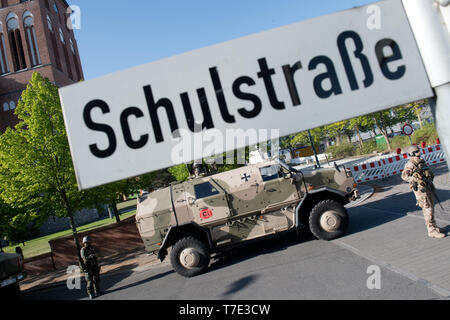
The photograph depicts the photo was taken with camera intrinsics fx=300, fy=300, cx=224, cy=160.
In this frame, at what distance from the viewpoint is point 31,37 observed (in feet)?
110

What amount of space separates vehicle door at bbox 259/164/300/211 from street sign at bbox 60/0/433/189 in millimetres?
6891

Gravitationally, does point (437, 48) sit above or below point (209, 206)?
above

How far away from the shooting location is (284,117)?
130 centimetres

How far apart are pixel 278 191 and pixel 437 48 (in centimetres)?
700

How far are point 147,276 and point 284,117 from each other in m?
9.17

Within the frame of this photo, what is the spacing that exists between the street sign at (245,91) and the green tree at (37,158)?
11.2 m

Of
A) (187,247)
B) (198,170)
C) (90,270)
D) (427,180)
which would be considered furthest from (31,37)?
(427,180)

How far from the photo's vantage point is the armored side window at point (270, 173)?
8.20 meters

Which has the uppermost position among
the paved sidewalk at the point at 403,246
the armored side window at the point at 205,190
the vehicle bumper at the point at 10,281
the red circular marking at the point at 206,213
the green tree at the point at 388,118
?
the green tree at the point at 388,118

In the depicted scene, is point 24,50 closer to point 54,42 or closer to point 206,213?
point 54,42

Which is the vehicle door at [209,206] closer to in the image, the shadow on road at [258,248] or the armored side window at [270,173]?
the armored side window at [270,173]

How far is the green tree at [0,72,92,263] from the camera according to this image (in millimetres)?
10727

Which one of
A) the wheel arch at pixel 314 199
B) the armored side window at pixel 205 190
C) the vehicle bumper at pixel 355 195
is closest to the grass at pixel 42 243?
the armored side window at pixel 205 190
